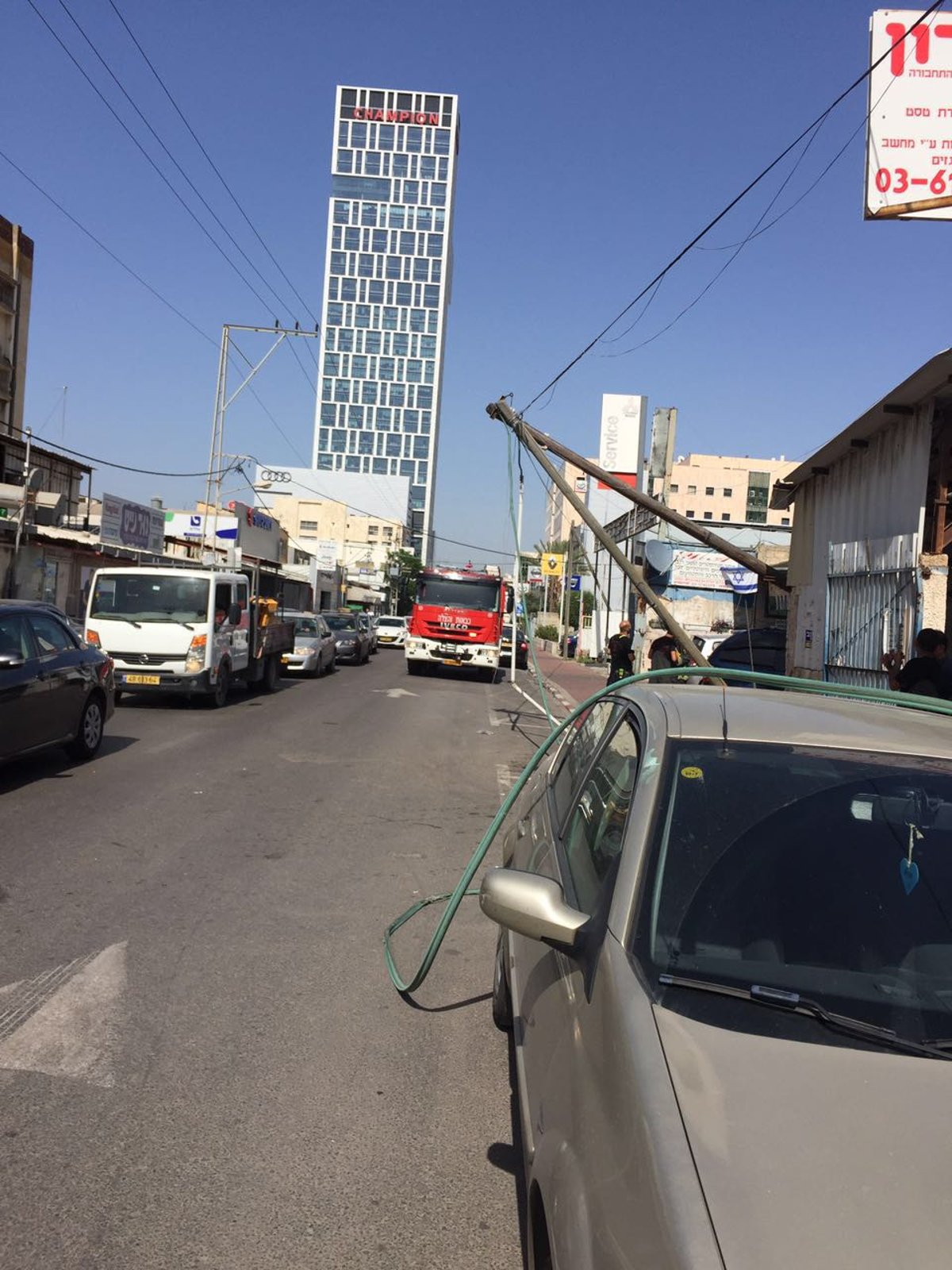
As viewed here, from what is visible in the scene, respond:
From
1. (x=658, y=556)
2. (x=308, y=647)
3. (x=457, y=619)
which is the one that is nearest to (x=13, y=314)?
(x=308, y=647)

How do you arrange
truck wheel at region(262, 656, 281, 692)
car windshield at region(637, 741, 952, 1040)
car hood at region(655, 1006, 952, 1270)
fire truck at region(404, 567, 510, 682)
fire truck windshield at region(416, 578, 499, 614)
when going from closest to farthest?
car hood at region(655, 1006, 952, 1270)
car windshield at region(637, 741, 952, 1040)
truck wheel at region(262, 656, 281, 692)
fire truck at region(404, 567, 510, 682)
fire truck windshield at region(416, 578, 499, 614)

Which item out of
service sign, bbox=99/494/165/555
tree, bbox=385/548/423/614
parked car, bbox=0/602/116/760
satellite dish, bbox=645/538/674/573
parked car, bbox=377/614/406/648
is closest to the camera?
parked car, bbox=0/602/116/760

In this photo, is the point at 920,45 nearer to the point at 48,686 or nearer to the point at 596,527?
the point at 596,527

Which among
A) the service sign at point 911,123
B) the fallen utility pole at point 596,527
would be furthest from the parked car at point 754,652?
the service sign at point 911,123

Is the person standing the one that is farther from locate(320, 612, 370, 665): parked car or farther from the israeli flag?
locate(320, 612, 370, 665): parked car

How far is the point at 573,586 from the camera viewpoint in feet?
163

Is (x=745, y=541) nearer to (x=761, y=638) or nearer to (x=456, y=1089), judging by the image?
(x=761, y=638)

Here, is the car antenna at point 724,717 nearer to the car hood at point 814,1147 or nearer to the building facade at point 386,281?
the car hood at point 814,1147

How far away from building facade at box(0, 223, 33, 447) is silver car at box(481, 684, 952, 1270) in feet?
122

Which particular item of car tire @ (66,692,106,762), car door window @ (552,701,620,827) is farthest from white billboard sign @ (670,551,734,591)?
car door window @ (552,701,620,827)

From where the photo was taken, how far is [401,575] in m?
98.4

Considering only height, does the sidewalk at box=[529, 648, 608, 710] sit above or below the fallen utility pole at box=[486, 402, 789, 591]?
below

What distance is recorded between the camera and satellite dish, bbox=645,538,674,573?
83.9 ft

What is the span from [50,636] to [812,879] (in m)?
8.90
